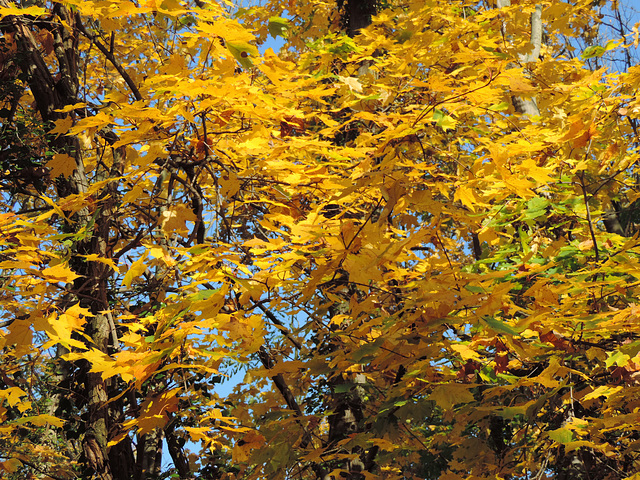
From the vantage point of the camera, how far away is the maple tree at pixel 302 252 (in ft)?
7.03

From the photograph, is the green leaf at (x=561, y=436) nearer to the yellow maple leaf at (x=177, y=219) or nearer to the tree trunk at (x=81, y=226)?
the yellow maple leaf at (x=177, y=219)

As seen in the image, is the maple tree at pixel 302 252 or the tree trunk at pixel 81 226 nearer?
the maple tree at pixel 302 252

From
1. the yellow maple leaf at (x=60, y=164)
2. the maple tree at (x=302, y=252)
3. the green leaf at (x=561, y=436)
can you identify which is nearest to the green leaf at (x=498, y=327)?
the maple tree at (x=302, y=252)

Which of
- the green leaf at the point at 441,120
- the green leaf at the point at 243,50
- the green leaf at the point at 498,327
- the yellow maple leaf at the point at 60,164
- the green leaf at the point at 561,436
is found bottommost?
the green leaf at the point at 561,436

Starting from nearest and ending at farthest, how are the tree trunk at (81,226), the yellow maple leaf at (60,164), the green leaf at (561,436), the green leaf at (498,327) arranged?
the green leaf at (498,327), the green leaf at (561,436), the yellow maple leaf at (60,164), the tree trunk at (81,226)

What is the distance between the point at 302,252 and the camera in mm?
2184

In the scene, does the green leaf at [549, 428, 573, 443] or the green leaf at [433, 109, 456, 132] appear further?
the green leaf at [549, 428, 573, 443]

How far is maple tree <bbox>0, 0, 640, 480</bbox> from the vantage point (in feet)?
7.03

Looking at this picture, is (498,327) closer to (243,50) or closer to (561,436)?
(561,436)

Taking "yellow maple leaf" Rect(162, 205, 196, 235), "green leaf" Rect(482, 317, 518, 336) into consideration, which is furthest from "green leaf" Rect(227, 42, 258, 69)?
"green leaf" Rect(482, 317, 518, 336)

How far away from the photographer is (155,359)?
6.45ft

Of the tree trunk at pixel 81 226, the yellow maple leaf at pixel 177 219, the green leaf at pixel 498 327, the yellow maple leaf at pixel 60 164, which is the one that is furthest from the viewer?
the tree trunk at pixel 81 226

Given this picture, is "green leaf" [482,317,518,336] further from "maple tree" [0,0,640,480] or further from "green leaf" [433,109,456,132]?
"green leaf" [433,109,456,132]

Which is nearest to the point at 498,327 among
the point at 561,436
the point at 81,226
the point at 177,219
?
the point at 561,436
